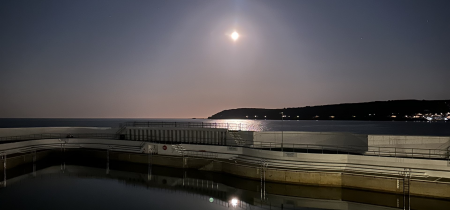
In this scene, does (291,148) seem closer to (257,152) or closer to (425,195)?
(257,152)

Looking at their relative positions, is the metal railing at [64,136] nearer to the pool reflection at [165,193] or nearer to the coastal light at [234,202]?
the pool reflection at [165,193]

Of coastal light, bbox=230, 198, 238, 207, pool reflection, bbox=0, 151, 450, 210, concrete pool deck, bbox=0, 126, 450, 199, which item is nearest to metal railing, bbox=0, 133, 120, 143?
concrete pool deck, bbox=0, 126, 450, 199

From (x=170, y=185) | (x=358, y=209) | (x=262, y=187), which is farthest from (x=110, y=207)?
(x=358, y=209)

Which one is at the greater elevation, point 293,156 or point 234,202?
point 293,156

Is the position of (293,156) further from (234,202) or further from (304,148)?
(234,202)

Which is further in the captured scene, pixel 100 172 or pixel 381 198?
pixel 100 172

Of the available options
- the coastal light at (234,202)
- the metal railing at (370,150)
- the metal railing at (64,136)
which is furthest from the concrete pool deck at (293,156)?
the coastal light at (234,202)

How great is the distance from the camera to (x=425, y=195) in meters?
17.5

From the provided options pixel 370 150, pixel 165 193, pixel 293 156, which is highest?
pixel 370 150

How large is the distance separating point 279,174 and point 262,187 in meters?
1.40

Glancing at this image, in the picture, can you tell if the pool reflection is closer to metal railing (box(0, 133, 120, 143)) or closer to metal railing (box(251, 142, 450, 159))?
metal railing (box(251, 142, 450, 159))

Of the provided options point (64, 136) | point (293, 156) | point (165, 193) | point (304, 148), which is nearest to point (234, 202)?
point (165, 193)

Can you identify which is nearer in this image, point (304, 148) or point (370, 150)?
point (370, 150)

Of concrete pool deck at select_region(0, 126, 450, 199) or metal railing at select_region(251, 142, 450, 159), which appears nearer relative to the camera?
concrete pool deck at select_region(0, 126, 450, 199)
